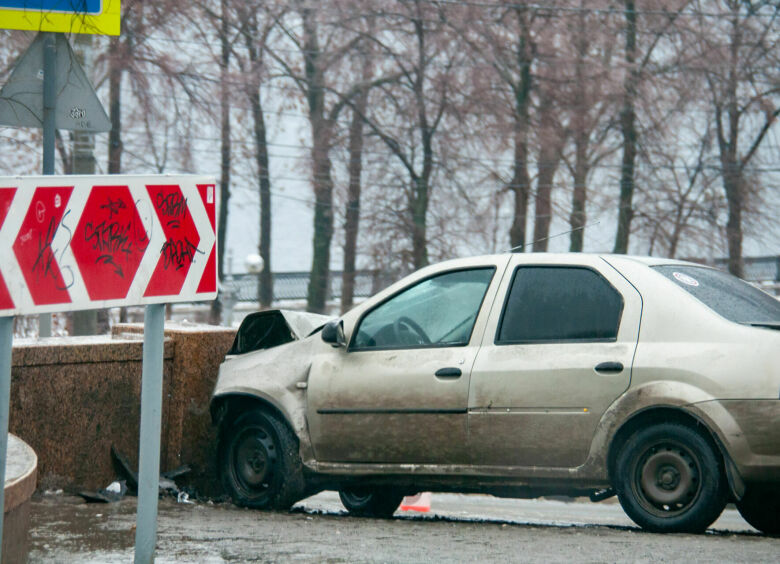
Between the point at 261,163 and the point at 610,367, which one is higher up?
the point at 261,163

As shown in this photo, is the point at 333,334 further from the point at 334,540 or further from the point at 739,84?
the point at 739,84

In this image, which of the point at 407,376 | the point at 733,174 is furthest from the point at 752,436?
the point at 733,174

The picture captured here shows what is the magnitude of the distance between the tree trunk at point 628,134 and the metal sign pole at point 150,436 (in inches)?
915

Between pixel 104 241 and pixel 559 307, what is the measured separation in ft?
10.2

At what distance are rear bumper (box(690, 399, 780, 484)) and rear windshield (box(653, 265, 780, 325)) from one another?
55 centimetres

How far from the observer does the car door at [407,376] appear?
6.69 m

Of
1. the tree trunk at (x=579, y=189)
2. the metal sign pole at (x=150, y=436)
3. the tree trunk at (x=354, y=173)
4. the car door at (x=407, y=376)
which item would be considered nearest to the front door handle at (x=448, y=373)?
the car door at (x=407, y=376)

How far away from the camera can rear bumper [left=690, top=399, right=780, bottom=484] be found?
5793 mm

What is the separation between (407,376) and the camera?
22.5ft

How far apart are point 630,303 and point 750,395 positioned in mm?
837

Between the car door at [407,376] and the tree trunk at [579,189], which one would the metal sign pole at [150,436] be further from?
the tree trunk at [579,189]

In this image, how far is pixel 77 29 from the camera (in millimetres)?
7566

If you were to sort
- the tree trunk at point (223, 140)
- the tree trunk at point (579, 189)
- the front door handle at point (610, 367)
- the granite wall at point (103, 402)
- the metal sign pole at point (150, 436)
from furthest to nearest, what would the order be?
the tree trunk at point (579, 189), the tree trunk at point (223, 140), the granite wall at point (103, 402), the front door handle at point (610, 367), the metal sign pole at point (150, 436)

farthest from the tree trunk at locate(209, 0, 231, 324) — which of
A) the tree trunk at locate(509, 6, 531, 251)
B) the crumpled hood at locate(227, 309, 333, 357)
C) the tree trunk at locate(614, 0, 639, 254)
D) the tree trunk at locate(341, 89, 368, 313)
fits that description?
the crumpled hood at locate(227, 309, 333, 357)
